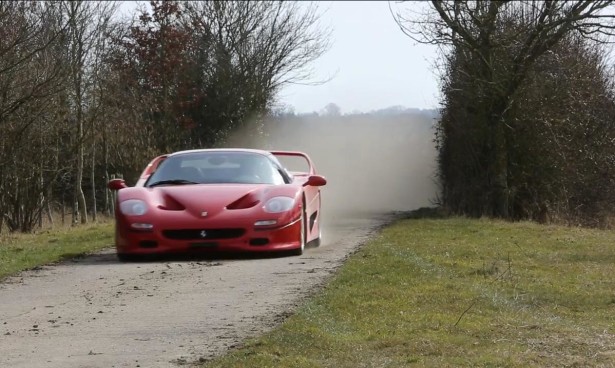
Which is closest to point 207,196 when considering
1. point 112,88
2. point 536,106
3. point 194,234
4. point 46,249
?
point 194,234

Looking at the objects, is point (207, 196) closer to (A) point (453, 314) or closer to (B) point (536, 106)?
(A) point (453, 314)

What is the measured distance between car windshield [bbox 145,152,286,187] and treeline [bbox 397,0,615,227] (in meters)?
12.0

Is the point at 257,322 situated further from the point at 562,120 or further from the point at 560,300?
the point at 562,120

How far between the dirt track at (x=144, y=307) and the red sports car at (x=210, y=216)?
0.23 m

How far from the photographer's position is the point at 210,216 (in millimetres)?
12633

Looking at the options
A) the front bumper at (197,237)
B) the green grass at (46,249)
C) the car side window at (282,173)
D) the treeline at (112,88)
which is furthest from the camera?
the treeline at (112,88)

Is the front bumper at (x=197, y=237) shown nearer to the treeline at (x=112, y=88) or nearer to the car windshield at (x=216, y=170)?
the car windshield at (x=216, y=170)

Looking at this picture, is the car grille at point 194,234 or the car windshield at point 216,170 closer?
the car grille at point 194,234

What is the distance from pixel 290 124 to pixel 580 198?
33.3 meters

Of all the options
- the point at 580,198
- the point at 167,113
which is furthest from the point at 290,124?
the point at 580,198

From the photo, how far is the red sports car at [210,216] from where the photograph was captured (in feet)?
41.4

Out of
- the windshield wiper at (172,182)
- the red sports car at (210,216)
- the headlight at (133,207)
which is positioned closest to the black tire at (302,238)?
the red sports car at (210,216)

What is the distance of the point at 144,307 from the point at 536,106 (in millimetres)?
19031

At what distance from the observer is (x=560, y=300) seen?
9062 mm
